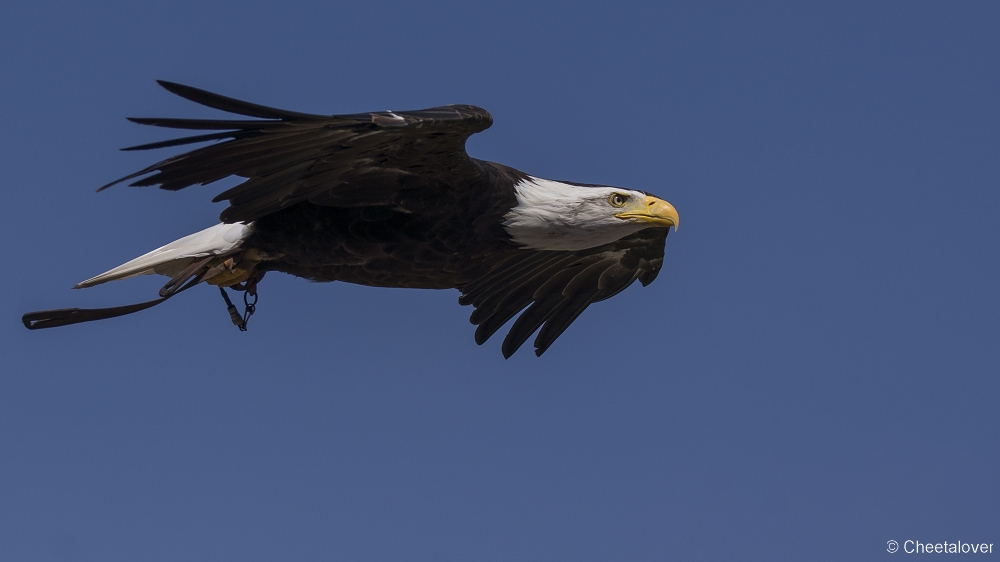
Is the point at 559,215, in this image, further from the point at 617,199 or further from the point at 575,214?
the point at 617,199

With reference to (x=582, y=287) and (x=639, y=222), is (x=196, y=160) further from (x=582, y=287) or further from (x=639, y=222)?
(x=582, y=287)

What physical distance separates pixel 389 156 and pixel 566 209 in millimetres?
1469

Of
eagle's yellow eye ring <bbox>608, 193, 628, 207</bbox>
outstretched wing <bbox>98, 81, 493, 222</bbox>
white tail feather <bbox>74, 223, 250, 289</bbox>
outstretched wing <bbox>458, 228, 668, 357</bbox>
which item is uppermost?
outstretched wing <bbox>98, 81, 493, 222</bbox>

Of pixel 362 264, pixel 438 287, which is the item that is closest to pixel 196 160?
pixel 362 264

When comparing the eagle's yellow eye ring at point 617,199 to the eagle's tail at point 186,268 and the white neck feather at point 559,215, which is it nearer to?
the white neck feather at point 559,215

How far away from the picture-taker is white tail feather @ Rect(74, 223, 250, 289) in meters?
8.09

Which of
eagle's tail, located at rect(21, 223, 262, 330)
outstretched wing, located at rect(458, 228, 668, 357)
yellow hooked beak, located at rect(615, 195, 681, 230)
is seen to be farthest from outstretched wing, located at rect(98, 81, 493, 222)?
outstretched wing, located at rect(458, 228, 668, 357)

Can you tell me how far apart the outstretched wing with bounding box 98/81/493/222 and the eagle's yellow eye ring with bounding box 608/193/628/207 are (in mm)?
1085

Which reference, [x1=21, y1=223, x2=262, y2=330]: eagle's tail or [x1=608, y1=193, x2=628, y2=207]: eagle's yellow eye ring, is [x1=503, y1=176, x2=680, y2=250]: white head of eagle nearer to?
[x1=608, y1=193, x2=628, y2=207]: eagle's yellow eye ring

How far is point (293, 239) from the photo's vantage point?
780 cm

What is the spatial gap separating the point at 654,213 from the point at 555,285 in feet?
5.17

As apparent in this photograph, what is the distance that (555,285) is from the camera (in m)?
9.40

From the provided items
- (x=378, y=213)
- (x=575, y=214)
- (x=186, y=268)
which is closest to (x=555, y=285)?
(x=575, y=214)

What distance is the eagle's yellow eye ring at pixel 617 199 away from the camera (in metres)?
7.98
